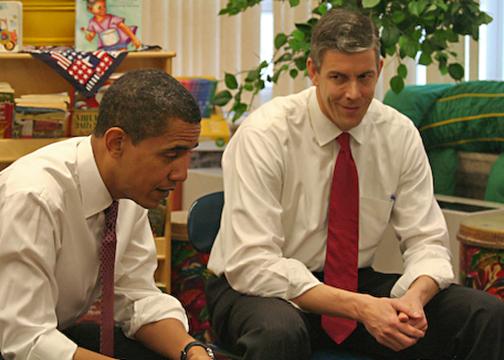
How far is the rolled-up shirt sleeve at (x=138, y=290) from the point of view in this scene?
2086 millimetres

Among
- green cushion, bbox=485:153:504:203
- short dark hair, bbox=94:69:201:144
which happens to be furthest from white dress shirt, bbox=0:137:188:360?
green cushion, bbox=485:153:504:203

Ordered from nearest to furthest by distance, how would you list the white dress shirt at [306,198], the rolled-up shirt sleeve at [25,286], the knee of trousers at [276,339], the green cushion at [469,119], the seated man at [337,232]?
1. the rolled-up shirt sleeve at [25,286]
2. the knee of trousers at [276,339]
3. the seated man at [337,232]
4. the white dress shirt at [306,198]
5. the green cushion at [469,119]

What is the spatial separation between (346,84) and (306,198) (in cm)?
31

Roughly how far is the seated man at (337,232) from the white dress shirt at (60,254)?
0.29 m

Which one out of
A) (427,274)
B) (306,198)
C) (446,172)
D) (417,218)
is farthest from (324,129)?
(446,172)

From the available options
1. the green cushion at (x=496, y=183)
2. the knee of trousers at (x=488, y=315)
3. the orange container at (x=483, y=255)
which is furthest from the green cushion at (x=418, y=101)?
the knee of trousers at (x=488, y=315)

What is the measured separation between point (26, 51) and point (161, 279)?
0.88m

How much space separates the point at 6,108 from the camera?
305 cm

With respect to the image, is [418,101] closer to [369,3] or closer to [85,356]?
[369,3]

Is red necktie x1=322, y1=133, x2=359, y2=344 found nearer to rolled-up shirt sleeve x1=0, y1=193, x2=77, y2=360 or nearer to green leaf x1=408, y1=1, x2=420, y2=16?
green leaf x1=408, y1=1, x2=420, y2=16

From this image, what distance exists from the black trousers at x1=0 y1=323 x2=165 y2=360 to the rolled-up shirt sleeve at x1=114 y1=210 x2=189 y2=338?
0.02 m

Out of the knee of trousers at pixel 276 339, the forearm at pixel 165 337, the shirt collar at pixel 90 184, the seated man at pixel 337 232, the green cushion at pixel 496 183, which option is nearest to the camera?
the shirt collar at pixel 90 184

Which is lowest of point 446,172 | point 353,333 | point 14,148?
point 353,333

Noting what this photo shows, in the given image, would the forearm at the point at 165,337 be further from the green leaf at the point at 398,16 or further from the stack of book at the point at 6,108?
the green leaf at the point at 398,16
